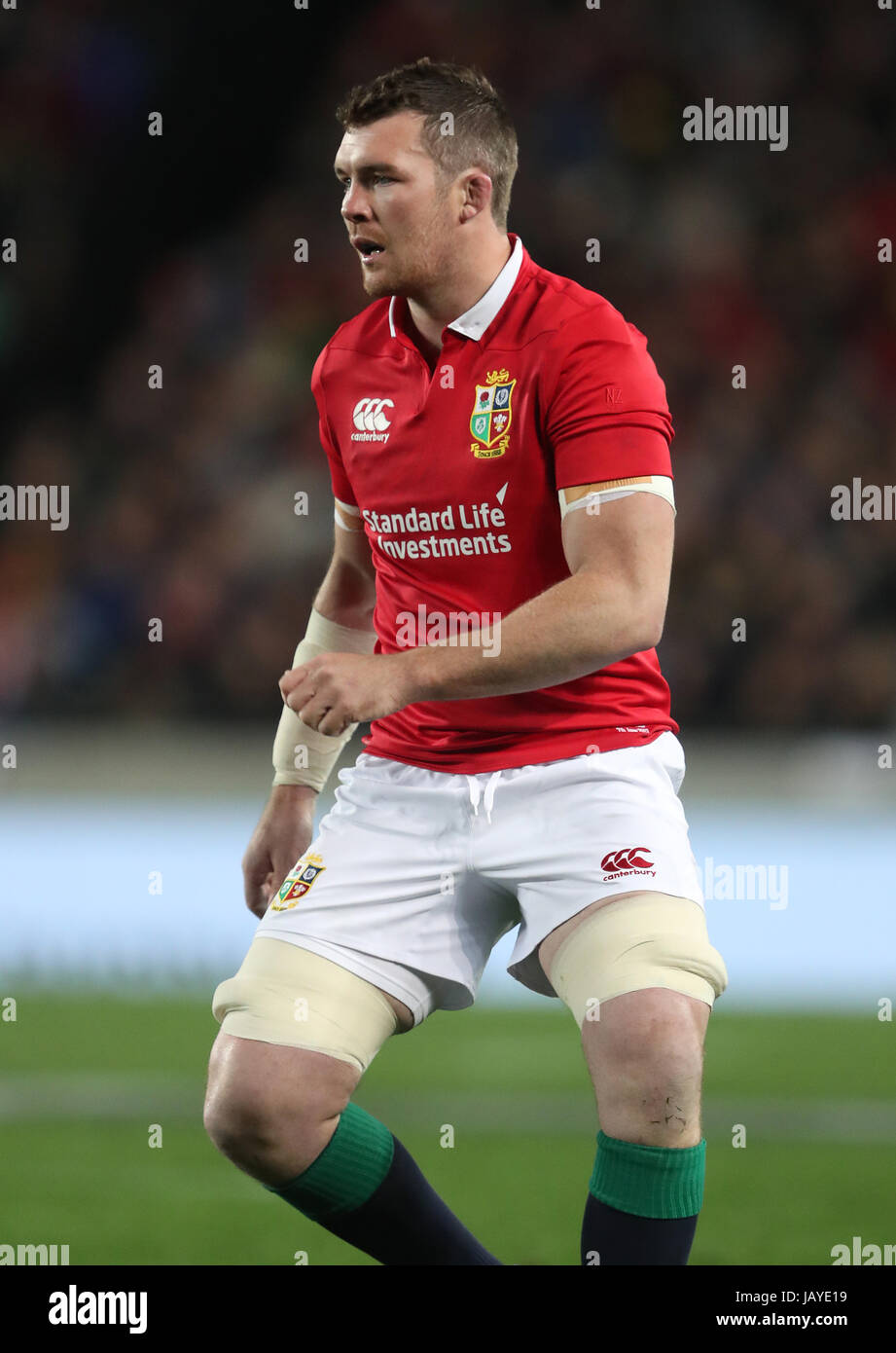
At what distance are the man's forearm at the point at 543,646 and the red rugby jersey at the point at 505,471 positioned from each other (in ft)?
0.65

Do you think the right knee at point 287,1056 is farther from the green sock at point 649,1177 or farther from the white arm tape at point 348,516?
the white arm tape at point 348,516

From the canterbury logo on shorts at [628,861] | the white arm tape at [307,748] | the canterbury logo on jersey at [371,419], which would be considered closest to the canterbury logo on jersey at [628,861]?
the canterbury logo on shorts at [628,861]

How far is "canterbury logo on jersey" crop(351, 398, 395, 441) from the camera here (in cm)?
321

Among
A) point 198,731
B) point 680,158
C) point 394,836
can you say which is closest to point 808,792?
point 198,731

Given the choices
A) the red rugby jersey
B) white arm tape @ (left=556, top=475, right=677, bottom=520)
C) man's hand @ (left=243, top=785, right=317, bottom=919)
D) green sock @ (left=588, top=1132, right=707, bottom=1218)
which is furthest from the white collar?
green sock @ (left=588, top=1132, right=707, bottom=1218)

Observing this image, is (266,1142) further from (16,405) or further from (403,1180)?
(16,405)

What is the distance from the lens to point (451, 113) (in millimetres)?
3125

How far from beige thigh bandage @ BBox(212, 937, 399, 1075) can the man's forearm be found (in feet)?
1.57

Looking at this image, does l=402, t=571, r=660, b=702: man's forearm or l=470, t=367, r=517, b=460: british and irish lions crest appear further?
l=470, t=367, r=517, b=460: british and irish lions crest

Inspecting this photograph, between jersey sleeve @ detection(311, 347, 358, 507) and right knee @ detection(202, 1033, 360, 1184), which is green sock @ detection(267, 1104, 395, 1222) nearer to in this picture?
right knee @ detection(202, 1033, 360, 1184)

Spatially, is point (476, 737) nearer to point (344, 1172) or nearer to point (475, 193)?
point (344, 1172)

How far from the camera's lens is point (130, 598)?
1238 centimetres
